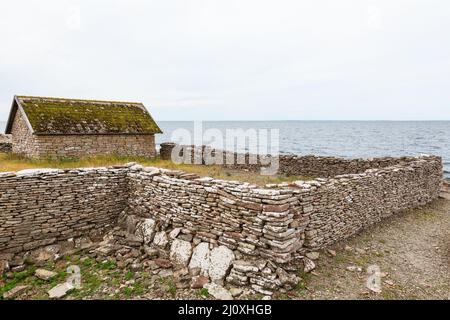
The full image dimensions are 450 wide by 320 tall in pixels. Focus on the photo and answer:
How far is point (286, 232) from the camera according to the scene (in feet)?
23.6

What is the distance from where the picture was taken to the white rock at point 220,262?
728 centimetres

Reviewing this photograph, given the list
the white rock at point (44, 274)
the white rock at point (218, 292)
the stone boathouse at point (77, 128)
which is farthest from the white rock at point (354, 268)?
the stone boathouse at point (77, 128)

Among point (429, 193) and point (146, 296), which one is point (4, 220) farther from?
point (429, 193)

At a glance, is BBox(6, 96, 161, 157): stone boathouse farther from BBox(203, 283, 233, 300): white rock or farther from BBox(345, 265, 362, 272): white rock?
BBox(345, 265, 362, 272): white rock

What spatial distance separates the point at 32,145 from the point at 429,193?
23.9m

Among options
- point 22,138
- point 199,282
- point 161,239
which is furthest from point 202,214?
point 22,138

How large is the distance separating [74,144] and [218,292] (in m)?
16.6

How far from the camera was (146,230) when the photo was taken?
934 centimetres

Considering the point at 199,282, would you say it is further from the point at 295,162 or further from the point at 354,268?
the point at 295,162

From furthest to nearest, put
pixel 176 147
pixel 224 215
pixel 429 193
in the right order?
pixel 176 147 → pixel 429 193 → pixel 224 215

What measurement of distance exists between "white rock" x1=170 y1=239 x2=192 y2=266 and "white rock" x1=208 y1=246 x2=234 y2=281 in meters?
0.78

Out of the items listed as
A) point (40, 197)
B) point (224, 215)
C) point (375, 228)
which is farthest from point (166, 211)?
point (375, 228)

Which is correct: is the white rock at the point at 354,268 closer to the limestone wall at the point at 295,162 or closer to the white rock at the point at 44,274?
the white rock at the point at 44,274
